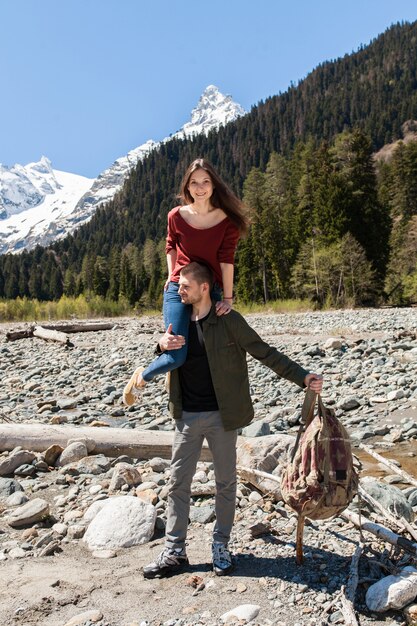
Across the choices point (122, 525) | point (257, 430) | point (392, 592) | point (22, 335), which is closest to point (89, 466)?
point (122, 525)

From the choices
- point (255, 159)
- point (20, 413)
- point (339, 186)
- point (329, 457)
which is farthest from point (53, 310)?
point (255, 159)

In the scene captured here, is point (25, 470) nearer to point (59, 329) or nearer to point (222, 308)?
point (222, 308)

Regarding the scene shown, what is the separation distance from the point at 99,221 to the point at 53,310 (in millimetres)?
118739

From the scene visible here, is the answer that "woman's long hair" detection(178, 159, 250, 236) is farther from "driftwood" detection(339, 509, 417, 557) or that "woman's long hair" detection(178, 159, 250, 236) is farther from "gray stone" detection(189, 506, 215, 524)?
"gray stone" detection(189, 506, 215, 524)

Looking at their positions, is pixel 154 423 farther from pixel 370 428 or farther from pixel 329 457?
pixel 329 457

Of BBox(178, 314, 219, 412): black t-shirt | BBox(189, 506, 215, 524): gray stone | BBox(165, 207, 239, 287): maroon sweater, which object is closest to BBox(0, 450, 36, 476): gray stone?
BBox(189, 506, 215, 524): gray stone

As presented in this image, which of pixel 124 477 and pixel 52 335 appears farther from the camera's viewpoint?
pixel 52 335

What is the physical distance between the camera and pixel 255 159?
441 feet

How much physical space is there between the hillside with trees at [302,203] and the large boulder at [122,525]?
11.6 ft

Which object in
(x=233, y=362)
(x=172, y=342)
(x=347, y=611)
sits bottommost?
(x=347, y=611)

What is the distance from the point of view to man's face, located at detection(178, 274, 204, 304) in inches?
128

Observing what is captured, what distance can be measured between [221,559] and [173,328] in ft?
4.93

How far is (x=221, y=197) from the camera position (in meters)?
3.58

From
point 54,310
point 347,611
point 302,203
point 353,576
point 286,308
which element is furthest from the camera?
point 54,310
